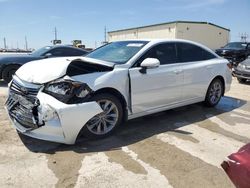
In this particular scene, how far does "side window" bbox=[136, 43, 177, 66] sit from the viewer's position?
5.22 metres

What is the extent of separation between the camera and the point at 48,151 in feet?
13.5

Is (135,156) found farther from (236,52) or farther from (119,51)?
(236,52)

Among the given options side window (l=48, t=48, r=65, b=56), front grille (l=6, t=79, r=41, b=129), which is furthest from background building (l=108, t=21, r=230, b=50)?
front grille (l=6, t=79, r=41, b=129)

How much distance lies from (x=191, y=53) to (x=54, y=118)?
3373mm

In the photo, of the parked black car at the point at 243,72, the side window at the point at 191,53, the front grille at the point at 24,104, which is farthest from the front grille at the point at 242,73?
the front grille at the point at 24,104

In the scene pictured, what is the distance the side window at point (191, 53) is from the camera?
5.85 meters

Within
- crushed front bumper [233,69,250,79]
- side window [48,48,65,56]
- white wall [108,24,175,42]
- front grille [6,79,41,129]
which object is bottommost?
crushed front bumper [233,69,250,79]

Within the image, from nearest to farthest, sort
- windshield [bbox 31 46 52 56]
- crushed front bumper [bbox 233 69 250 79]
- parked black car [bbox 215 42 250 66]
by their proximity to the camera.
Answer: windshield [bbox 31 46 52 56]
crushed front bumper [bbox 233 69 250 79]
parked black car [bbox 215 42 250 66]

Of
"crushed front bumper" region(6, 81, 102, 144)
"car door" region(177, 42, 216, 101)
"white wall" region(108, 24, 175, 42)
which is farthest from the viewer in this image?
"white wall" region(108, 24, 175, 42)

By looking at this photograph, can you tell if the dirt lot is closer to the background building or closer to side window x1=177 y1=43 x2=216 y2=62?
side window x1=177 y1=43 x2=216 y2=62

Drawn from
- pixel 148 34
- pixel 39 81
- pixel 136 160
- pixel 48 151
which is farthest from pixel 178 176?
pixel 148 34

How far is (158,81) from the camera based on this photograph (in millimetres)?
5184

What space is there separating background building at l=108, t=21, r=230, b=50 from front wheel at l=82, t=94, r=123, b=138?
3602cm

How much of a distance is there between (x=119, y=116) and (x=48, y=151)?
1208 millimetres
